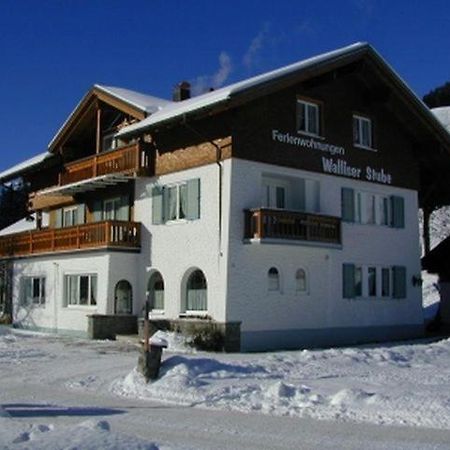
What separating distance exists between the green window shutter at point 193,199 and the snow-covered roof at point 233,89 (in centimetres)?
219

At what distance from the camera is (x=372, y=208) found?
26609 mm

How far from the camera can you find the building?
71.8 feet

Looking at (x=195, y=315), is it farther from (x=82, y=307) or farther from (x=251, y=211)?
(x=82, y=307)

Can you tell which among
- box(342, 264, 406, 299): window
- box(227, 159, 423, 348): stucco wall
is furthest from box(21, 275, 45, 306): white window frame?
box(342, 264, 406, 299): window

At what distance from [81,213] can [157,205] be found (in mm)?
6200

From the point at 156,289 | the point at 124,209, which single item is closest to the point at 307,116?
the point at 124,209

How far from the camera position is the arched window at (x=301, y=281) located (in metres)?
23.5

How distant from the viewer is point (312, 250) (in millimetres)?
23734

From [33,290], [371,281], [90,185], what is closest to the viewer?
[371,281]

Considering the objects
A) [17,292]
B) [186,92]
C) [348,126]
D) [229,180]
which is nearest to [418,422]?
[229,180]

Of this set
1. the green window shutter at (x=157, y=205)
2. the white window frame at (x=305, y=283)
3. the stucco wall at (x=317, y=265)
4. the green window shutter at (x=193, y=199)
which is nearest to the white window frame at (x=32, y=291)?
the green window shutter at (x=157, y=205)

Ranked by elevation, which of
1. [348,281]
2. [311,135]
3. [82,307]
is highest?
[311,135]

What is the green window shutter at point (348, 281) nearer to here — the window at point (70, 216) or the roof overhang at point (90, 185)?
the roof overhang at point (90, 185)

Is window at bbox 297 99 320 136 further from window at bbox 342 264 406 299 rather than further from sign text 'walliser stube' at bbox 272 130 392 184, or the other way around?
window at bbox 342 264 406 299
